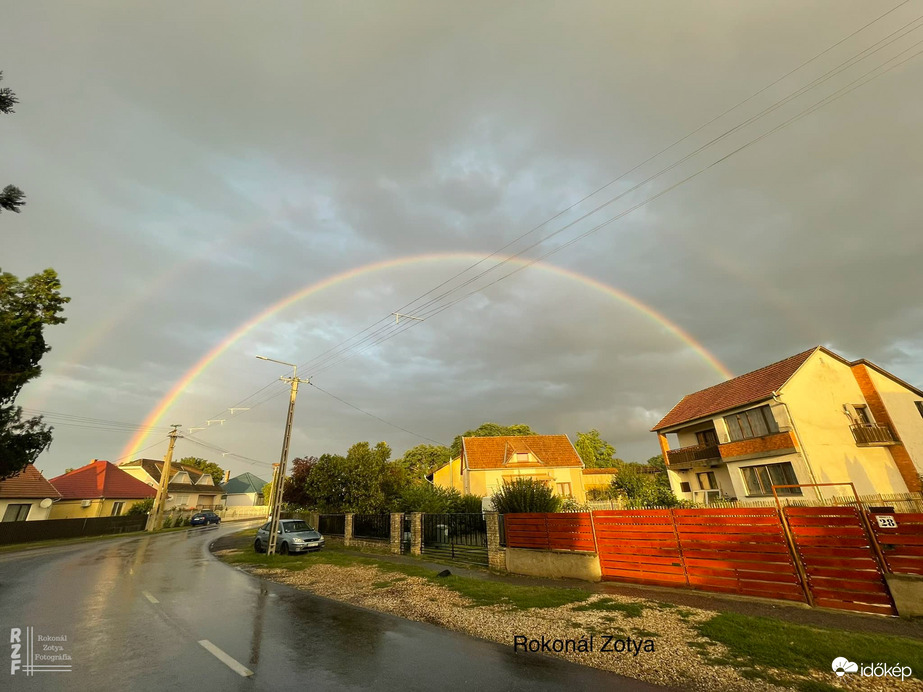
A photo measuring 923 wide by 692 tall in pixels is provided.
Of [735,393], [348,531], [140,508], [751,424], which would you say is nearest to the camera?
[348,531]

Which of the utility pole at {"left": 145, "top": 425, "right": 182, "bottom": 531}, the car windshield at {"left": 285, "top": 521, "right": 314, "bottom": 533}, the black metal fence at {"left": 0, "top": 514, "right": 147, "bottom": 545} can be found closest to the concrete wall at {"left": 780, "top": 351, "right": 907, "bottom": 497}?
the car windshield at {"left": 285, "top": 521, "right": 314, "bottom": 533}

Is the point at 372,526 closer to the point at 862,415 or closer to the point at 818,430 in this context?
the point at 818,430

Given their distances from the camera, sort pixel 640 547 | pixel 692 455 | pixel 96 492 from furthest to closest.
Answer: pixel 96 492
pixel 692 455
pixel 640 547

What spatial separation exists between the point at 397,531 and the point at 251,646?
1330cm

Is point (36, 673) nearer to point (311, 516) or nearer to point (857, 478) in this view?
point (311, 516)

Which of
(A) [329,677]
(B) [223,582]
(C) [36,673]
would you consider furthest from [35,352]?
(A) [329,677]

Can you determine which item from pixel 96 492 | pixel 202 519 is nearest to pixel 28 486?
pixel 96 492

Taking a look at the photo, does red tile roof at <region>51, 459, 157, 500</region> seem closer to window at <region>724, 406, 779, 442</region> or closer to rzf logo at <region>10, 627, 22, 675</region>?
rzf logo at <region>10, 627, 22, 675</region>

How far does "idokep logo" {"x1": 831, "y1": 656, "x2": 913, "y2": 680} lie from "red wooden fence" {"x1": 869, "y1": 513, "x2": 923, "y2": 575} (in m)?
3.45

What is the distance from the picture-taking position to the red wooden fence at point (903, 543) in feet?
24.5

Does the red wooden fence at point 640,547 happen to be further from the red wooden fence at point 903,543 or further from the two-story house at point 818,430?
the two-story house at point 818,430

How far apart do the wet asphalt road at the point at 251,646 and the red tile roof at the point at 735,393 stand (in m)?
28.6

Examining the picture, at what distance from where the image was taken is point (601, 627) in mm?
7352

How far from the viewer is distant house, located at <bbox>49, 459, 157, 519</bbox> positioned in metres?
42.4
